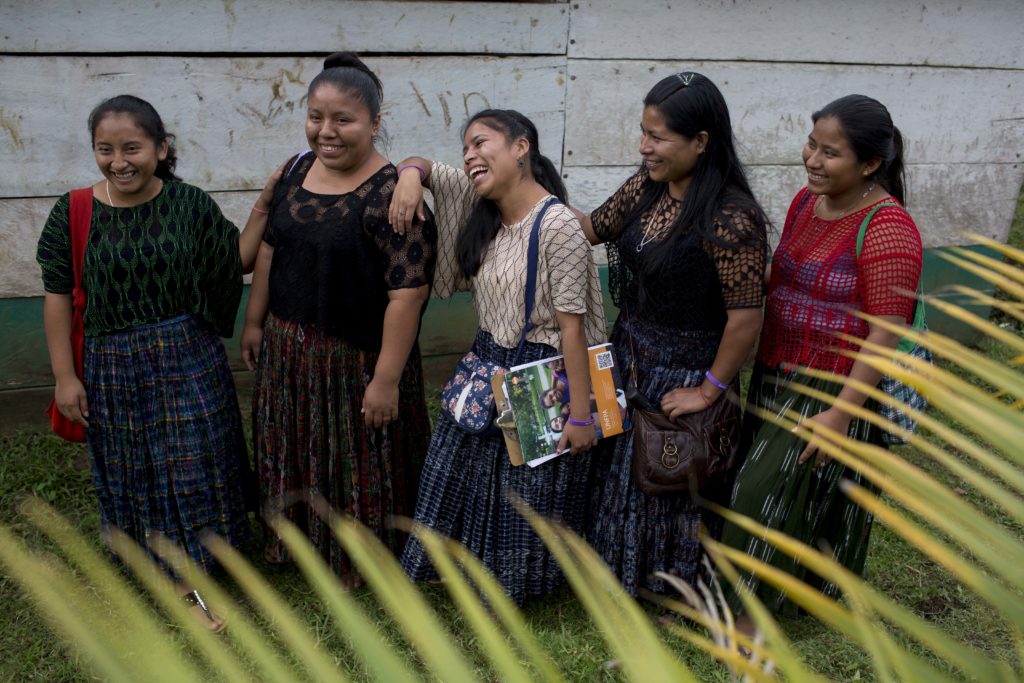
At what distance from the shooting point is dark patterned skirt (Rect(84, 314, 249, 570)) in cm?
274

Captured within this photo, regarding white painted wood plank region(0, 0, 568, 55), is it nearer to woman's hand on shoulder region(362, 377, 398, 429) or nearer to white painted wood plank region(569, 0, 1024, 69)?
white painted wood plank region(569, 0, 1024, 69)

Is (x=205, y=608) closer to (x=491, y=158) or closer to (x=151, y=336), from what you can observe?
(x=151, y=336)

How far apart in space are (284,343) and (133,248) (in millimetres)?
518

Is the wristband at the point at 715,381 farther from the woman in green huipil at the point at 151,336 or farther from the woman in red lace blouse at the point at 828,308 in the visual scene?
the woman in green huipil at the point at 151,336

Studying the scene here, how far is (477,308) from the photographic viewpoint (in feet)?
9.29

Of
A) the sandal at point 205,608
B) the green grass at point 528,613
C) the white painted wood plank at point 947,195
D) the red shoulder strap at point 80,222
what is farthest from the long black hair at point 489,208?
the white painted wood plank at point 947,195

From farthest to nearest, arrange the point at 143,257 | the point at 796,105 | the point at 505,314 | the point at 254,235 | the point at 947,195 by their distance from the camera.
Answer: the point at 947,195
the point at 796,105
the point at 254,235
the point at 505,314
the point at 143,257

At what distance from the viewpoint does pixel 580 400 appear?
2.69 m

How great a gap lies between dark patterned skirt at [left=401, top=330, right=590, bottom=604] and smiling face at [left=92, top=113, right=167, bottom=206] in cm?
107

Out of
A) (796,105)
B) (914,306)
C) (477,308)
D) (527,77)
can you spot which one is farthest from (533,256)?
(796,105)

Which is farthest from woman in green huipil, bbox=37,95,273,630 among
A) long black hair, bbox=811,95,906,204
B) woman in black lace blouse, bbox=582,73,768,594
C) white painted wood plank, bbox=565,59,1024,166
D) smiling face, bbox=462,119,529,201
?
white painted wood plank, bbox=565,59,1024,166

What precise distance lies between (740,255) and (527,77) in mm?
1955

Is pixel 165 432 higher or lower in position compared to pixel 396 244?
lower

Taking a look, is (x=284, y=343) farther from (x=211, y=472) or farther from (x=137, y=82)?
(x=137, y=82)
